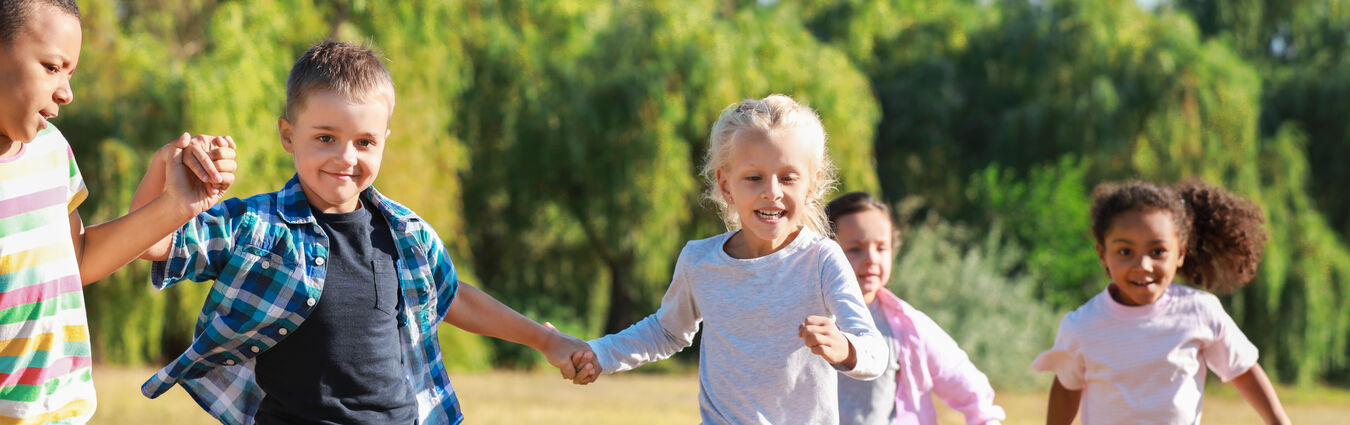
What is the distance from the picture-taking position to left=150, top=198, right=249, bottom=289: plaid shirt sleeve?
2.65 meters

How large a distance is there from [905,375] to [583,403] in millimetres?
8141

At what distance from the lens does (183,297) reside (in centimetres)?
1076

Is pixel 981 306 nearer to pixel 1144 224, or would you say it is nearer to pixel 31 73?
pixel 1144 224

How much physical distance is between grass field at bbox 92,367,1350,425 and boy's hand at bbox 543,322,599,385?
630cm

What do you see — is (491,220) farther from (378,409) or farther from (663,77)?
(378,409)

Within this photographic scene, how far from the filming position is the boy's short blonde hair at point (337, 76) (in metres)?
2.87

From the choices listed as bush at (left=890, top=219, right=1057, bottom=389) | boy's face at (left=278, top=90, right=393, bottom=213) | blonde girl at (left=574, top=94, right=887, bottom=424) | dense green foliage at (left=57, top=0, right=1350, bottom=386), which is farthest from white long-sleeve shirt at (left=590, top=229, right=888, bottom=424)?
bush at (left=890, top=219, right=1057, bottom=389)

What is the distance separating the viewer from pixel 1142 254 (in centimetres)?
403

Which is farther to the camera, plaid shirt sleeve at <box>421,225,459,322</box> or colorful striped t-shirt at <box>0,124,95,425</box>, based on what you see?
plaid shirt sleeve at <box>421,225,459,322</box>

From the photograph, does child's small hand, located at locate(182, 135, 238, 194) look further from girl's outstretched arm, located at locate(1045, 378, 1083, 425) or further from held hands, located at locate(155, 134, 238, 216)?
girl's outstretched arm, located at locate(1045, 378, 1083, 425)

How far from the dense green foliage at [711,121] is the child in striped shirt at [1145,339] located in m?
7.78

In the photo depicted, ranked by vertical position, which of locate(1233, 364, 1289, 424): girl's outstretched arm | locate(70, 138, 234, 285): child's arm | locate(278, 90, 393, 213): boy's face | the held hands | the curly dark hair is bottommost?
locate(1233, 364, 1289, 424): girl's outstretched arm

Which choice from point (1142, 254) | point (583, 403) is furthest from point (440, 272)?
point (583, 403)

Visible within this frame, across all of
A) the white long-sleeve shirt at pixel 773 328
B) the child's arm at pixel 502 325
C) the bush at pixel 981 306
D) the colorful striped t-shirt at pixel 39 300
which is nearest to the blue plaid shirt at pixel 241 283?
the colorful striped t-shirt at pixel 39 300
